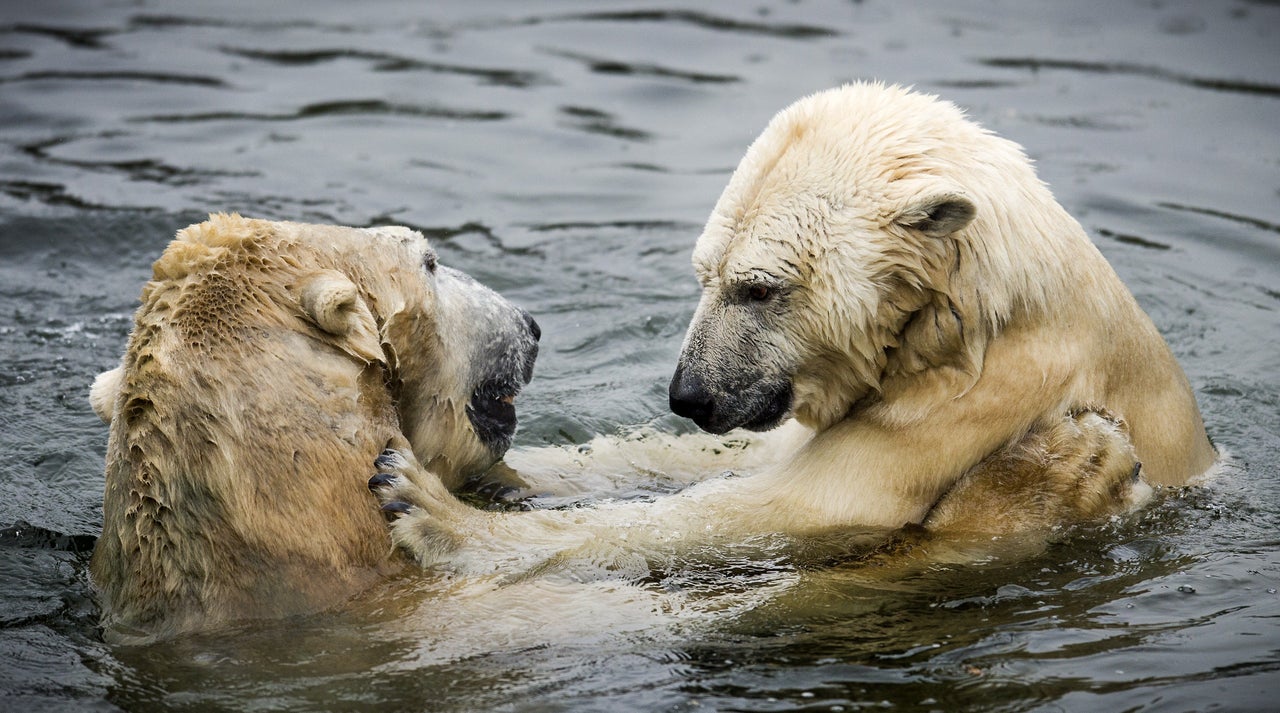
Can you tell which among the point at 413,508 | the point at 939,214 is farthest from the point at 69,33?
the point at 939,214

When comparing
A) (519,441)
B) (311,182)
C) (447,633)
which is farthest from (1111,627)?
(311,182)

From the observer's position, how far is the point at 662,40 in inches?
619

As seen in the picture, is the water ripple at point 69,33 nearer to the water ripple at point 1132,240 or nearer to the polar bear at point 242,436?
the water ripple at point 1132,240

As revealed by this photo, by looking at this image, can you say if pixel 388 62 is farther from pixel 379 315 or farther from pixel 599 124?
pixel 379 315

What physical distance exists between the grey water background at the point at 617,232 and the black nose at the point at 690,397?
74 cm

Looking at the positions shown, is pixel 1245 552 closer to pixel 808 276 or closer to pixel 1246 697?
pixel 1246 697

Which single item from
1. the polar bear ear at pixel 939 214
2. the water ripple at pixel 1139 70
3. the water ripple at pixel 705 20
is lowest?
the polar bear ear at pixel 939 214

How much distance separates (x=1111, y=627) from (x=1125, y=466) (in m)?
0.79

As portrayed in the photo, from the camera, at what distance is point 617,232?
34.9 ft

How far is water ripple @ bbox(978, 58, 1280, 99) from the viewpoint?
520 inches

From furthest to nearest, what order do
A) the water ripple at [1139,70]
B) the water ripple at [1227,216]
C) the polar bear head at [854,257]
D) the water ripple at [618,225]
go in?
the water ripple at [1139,70] < the water ripple at [618,225] < the water ripple at [1227,216] < the polar bear head at [854,257]

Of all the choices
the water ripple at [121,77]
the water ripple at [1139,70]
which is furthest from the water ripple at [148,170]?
the water ripple at [1139,70]

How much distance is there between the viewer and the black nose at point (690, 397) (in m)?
5.64

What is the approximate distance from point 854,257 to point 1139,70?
33.2 ft
